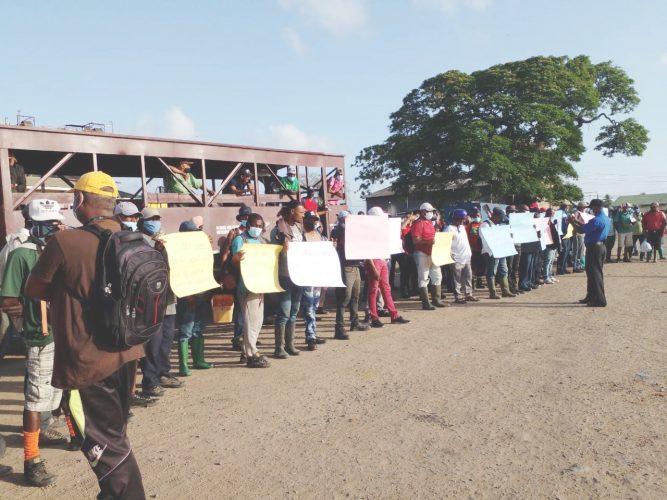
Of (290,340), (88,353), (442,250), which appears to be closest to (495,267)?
(442,250)

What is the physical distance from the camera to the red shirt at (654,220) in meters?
16.1

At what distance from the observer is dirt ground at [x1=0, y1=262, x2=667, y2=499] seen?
10.5 ft

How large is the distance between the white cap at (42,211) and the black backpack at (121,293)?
5.32 ft

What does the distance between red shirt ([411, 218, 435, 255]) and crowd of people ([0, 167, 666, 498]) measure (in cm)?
2

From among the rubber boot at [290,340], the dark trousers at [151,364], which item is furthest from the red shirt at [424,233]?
the dark trousers at [151,364]

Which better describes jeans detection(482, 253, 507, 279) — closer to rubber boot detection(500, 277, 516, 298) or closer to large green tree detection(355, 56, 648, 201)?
rubber boot detection(500, 277, 516, 298)

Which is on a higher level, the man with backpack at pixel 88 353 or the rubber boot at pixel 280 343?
the man with backpack at pixel 88 353

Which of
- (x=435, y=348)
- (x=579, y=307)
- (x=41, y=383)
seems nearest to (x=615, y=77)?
(x=579, y=307)

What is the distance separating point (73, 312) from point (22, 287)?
1.51 meters

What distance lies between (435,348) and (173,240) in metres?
3.63

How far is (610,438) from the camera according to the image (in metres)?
3.69

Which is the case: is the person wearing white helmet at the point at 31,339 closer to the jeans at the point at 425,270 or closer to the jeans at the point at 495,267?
the jeans at the point at 425,270

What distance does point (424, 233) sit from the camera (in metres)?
9.41

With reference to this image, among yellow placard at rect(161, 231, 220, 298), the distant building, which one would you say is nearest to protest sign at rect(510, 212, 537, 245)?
yellow placard at rect(161, 231, 220, 298)
